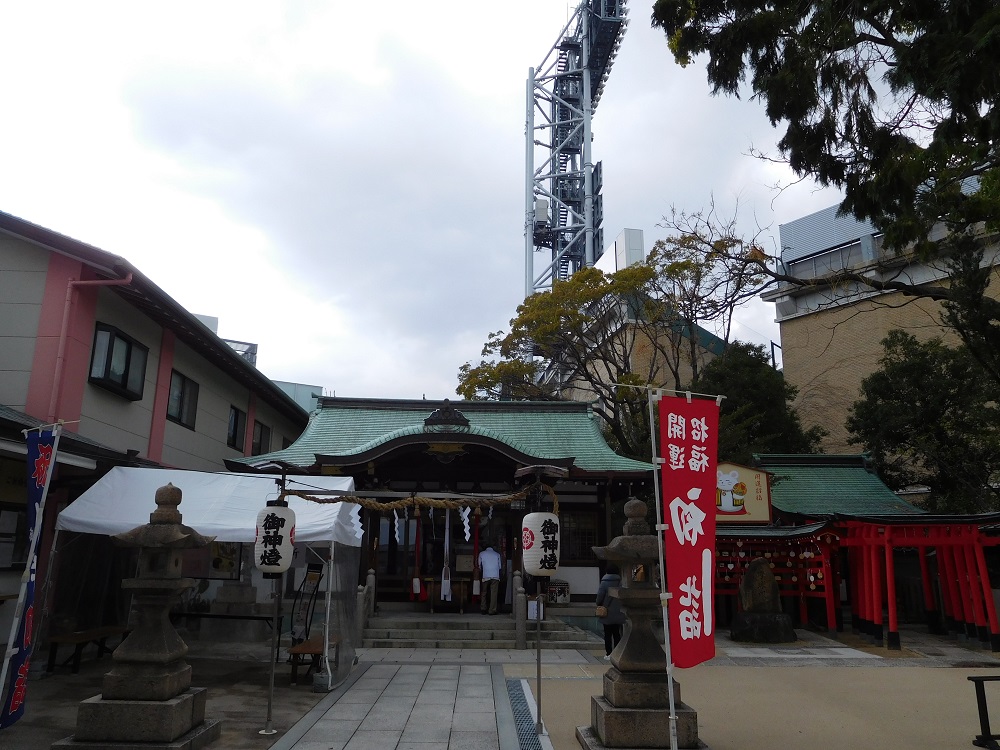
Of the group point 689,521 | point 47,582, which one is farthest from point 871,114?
point 47,582

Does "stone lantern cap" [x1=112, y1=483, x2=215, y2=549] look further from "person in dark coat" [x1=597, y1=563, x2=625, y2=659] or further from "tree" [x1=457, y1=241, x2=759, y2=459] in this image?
"tree" [x1=457, y1=241, x2=759, y2=459]

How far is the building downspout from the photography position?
1197 centimetres

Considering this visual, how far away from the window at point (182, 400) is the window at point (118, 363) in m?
1.54

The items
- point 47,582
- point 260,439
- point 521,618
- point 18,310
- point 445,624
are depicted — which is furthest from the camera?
point 260,439

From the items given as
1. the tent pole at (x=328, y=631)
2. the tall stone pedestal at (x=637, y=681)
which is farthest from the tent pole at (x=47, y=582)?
the tall stone pedestal at (x=637, y=681)

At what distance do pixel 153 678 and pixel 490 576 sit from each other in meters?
9.70

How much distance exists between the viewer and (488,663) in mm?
12328

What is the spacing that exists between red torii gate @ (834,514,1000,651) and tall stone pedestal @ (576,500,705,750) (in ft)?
30.1

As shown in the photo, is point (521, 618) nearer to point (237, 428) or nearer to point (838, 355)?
point (237, 428)

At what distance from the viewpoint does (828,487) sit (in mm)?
21234

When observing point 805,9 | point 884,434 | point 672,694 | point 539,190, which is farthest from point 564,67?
point 672,694

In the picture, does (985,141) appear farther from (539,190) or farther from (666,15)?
(539,190)

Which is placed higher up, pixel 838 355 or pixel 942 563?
pixel 838 355

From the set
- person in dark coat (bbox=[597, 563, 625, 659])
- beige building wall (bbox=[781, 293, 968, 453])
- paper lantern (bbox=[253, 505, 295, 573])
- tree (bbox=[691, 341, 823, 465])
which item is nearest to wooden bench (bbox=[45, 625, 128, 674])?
paper lantern (bbox=[253, 505, 295, 573])
